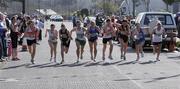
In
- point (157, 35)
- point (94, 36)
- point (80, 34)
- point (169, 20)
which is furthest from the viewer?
point (169, 20)

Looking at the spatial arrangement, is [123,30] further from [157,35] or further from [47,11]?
[47,11]

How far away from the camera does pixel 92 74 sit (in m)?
17.7

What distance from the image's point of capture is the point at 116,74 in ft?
58.0

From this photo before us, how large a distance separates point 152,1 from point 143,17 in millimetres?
73731

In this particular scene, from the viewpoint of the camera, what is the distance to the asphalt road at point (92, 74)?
49.4ft

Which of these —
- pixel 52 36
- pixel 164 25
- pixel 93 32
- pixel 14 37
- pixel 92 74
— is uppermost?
pixel 164 25

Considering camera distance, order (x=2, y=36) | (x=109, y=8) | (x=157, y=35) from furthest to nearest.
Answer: (x=109, y=8)
(x=157, y=35)
(x=2, y=36)

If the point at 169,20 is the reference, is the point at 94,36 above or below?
below

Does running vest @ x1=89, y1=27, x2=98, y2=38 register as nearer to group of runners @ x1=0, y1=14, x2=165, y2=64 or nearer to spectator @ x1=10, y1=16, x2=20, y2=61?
group of runners @ x1=0, y1=14, x2=165, y2=64

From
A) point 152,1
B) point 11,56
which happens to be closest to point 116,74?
point 11,56

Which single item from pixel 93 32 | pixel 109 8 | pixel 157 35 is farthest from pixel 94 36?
pixel 109 8

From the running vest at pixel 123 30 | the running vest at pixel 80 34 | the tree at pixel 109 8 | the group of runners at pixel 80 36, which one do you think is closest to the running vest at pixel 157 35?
the group of runners at pixel 80 36

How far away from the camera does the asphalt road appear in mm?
15062

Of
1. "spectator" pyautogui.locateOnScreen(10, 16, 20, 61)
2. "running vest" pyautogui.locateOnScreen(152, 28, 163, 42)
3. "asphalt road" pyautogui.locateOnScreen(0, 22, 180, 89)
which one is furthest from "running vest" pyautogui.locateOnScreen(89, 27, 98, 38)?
"spectator" pyautogui.locateOnScreen(10, 16, 20, 61)
